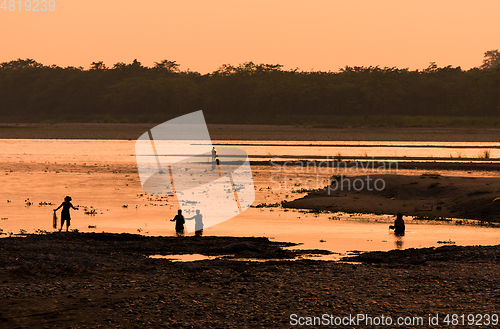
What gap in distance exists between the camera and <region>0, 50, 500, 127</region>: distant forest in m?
160

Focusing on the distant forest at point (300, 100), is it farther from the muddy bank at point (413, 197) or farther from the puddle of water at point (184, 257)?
the puddle of water at point (184, 257)

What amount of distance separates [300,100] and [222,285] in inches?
6183

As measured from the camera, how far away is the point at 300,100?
169 m

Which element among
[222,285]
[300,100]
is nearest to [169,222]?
[222,285]

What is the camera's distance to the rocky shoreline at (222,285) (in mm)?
12133

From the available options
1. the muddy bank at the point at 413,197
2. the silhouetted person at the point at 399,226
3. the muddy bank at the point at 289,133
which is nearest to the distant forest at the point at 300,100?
the muddy bank at the point at 289,133

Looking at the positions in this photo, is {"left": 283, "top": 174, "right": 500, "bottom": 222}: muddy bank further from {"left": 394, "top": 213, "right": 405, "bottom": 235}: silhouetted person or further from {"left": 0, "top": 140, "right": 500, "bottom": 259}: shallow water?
{"left": 394, "top": 213, "right": 405, "bottom": 235}: silhouetted person

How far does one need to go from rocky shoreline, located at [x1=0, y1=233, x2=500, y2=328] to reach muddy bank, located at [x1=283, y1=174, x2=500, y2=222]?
10.5 m

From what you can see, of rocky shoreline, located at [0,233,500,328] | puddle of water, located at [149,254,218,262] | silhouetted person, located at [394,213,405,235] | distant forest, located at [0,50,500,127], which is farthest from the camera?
distant forest, located at [0,50,500,127]

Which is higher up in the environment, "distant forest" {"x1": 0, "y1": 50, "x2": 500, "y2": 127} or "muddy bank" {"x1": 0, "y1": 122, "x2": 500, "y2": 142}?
"distant forest" {"x1": 0, "y1": 50, "x2": 500, "y2": 127}

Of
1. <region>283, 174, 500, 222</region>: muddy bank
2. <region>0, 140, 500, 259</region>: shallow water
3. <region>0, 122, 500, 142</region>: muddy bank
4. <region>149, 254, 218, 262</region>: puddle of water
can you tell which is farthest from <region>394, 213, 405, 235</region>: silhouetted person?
<region>0, 122, 500, 142</region>: muddy bank

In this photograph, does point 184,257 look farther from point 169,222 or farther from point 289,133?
point 289,133

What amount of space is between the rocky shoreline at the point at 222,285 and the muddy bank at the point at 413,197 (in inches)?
414

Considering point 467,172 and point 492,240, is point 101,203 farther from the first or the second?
point 467,172
